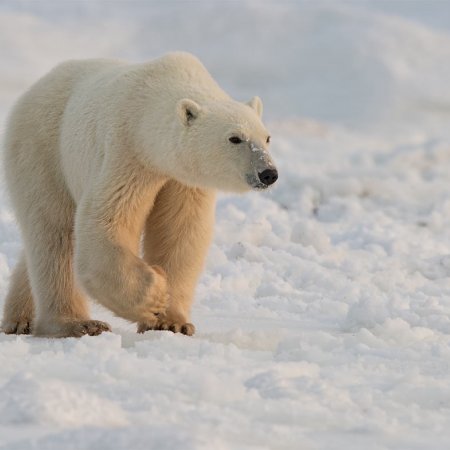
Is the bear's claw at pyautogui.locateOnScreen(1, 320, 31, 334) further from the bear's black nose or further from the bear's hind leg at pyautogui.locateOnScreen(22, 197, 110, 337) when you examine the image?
the bear's black nose

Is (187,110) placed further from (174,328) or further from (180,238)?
(174,328)

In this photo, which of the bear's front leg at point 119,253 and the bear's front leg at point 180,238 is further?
the bear's front leg at point 180,238

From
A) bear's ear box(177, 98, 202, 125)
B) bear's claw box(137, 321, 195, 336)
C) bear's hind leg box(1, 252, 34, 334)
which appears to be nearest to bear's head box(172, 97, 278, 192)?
bear's ear box(177, 98, 202, 125)

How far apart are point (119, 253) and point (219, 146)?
0.67 m

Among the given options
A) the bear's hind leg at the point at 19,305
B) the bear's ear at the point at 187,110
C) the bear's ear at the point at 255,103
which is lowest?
the bear's hind leg at the point at 19,305

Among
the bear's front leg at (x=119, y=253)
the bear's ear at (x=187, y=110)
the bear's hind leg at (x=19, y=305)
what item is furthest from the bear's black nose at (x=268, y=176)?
the bear's hind leg at (x=19, y=305)

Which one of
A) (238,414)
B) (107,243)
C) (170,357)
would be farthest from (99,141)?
(238,414)

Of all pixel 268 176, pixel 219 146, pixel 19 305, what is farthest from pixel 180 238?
pixel 19 305

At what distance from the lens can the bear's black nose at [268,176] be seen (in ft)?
14.7

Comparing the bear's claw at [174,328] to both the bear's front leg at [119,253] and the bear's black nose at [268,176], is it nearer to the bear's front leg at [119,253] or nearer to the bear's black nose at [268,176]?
the bear's front leg at [119,253]

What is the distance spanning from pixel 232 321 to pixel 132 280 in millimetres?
1098

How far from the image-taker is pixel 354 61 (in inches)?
766

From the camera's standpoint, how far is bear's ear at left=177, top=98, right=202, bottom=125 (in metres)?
4.67

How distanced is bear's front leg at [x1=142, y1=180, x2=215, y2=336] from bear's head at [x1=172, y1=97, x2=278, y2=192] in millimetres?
301
